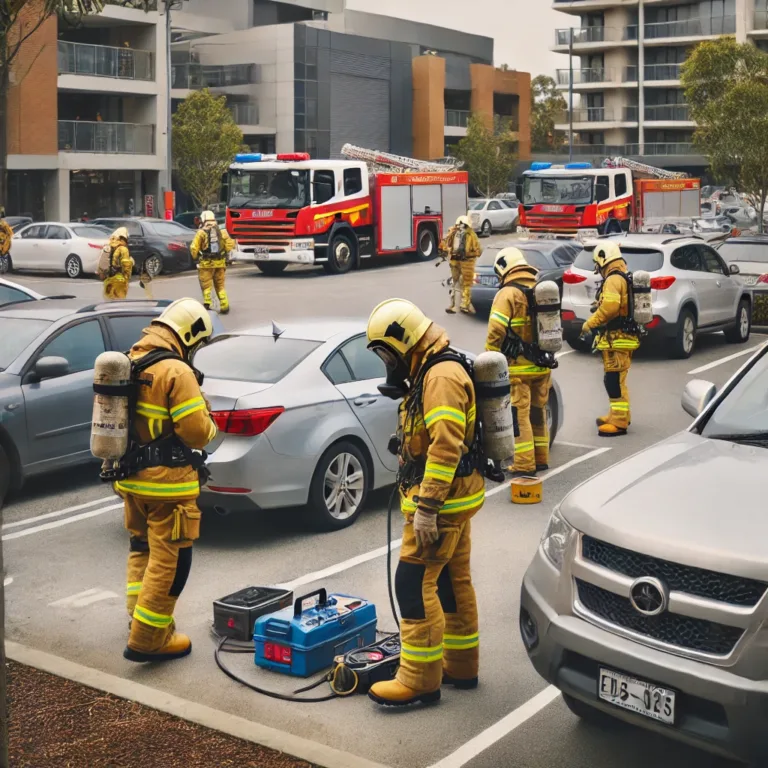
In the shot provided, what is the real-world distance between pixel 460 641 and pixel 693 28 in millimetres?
76610

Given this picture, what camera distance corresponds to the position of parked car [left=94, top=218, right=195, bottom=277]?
102 ft

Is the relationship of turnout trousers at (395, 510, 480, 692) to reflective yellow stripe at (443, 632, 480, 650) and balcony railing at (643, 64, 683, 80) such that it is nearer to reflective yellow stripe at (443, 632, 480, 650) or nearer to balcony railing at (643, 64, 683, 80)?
reflective yellow stripe at (443, 632, 480, 650)

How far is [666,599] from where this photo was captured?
478cm

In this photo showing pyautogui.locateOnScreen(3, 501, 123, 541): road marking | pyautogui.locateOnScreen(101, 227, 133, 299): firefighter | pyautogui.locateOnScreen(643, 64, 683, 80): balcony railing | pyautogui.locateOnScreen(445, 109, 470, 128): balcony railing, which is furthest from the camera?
pyautogui.locateOnScreen(643, 64, 683, 80): balcony railing

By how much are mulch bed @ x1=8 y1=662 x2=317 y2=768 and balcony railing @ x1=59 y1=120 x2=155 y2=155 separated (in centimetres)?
4117

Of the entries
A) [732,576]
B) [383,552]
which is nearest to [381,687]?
[732,576]

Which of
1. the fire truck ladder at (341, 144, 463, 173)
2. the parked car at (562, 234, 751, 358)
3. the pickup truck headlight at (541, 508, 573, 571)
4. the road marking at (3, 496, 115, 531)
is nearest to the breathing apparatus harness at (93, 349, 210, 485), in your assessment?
the pickup truck headlight at (541, 508, 573, 571)

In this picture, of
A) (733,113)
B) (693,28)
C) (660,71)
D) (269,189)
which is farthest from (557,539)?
(660,71)

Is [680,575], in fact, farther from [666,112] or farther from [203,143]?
[666,112]

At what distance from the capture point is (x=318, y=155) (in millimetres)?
59156

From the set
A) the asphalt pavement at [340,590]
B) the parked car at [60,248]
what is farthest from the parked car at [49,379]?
the parked car at [60,248]

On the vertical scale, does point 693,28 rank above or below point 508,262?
above

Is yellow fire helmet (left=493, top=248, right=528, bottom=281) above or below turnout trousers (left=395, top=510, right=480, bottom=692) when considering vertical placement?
above

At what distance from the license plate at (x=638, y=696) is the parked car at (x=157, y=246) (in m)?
26.8
